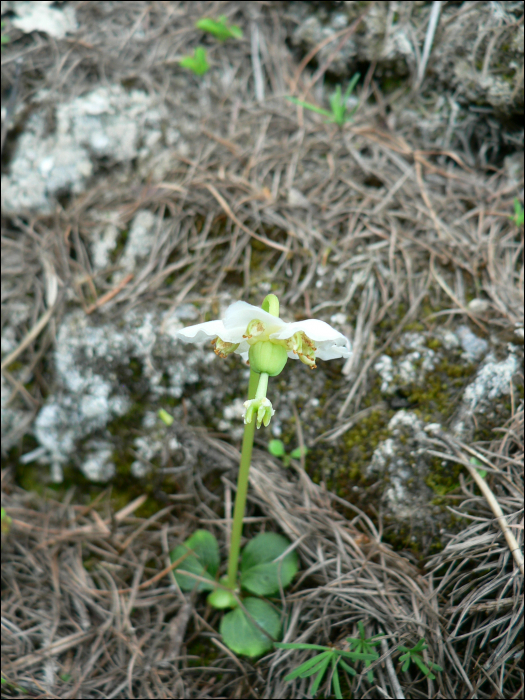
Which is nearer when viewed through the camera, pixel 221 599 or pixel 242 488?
pixel 242 488

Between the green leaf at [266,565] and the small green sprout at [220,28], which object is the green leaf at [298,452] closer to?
the green leaf at [266,565]

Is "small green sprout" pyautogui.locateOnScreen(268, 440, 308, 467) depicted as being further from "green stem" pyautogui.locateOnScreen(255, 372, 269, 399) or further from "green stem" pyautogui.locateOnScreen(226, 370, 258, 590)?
"green stem" pyautogui.locateOnScreen(255, 372, 269, 399)

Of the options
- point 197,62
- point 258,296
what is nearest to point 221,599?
point 258,296

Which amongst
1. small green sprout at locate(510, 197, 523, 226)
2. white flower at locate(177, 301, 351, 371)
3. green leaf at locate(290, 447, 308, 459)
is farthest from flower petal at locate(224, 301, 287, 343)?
small green sprout at locate(510, 197, 523, 226)

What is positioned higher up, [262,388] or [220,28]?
[220,28]

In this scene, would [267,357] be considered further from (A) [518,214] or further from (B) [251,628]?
(A) [518,214]

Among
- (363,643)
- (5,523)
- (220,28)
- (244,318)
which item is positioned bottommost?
(5,523)

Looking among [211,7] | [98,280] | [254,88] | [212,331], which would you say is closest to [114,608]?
[212,331]
